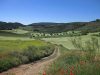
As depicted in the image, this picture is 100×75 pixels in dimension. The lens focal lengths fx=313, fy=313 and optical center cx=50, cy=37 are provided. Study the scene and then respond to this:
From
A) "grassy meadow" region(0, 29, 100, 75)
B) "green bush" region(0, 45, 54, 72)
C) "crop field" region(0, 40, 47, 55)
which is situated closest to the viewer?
"grassy meadow" region(0, 29, 100, 75)

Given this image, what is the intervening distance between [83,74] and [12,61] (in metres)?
16.3

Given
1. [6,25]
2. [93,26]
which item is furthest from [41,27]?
[93,26]

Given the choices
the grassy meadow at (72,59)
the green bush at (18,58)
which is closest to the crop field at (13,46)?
the green bush at (18,58)

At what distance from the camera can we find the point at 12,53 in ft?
98.8

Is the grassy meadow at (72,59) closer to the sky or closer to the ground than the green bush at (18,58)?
closer to the sky

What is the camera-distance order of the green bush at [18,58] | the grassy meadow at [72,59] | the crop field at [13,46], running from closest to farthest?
the grassy meadow at [72,59]
the green bush at [18,58]
the crop field at [13,46]

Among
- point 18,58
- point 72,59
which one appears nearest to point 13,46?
point 18,58

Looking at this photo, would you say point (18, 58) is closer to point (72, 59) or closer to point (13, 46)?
point (72, 59)

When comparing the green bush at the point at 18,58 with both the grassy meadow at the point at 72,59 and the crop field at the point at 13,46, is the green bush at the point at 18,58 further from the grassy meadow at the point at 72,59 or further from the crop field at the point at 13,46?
the crop field at the point at 13,46

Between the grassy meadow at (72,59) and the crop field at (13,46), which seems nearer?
the grassy meadow at (72,59)

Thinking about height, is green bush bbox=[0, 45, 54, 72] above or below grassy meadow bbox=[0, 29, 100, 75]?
below

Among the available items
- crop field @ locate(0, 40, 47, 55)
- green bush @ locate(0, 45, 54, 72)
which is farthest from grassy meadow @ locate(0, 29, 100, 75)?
crop field @ locate(0, 40, 47, 55)

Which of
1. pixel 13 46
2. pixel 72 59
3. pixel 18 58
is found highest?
pixel 72 59

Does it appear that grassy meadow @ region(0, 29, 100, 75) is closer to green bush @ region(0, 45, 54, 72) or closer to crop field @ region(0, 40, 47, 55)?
green bush @ region(0, 45, 54, 72)
